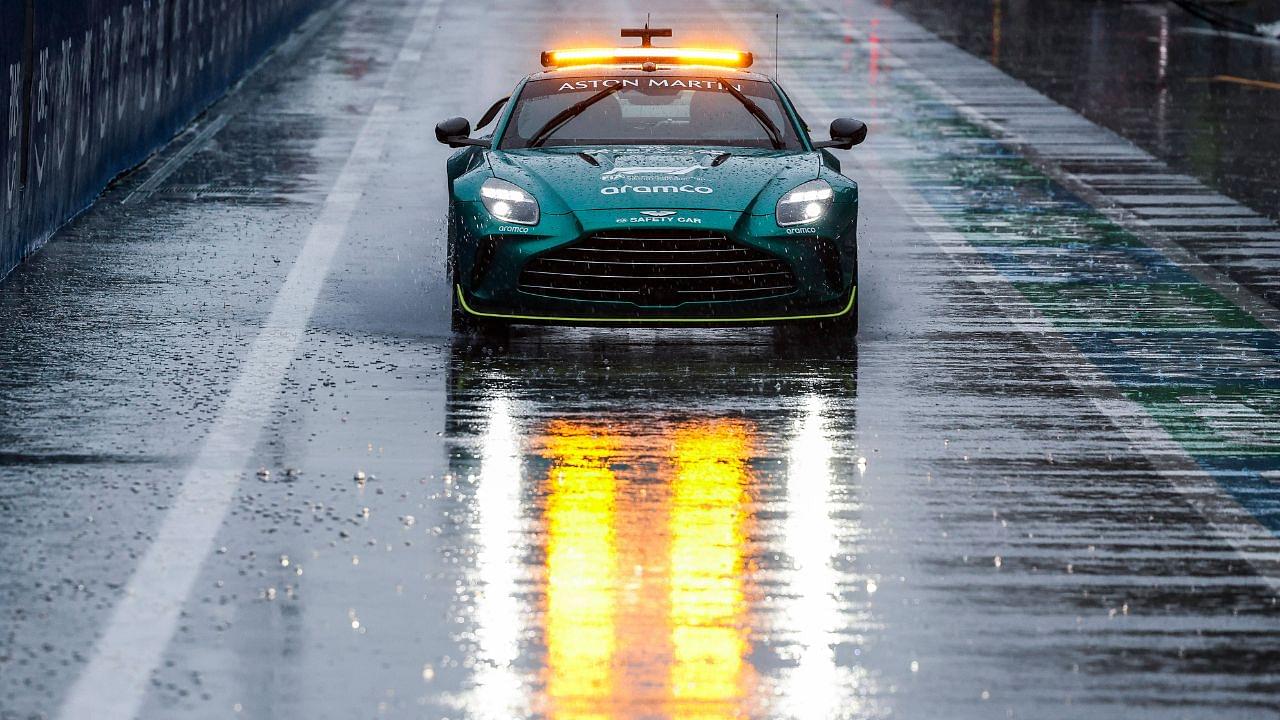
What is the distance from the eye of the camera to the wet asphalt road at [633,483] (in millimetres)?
6609

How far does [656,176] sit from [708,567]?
14.6ft

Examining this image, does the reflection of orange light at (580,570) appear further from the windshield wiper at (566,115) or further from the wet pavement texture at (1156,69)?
the wet pavement texture at (1156,69)

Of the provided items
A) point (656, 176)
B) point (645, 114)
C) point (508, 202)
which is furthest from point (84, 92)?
point (656, 176)

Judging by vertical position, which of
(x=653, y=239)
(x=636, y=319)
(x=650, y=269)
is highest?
(x=653, y=239)

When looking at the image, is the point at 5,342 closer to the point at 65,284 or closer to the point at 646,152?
the point at 65,284

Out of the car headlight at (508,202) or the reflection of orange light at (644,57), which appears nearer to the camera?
the car headlight at (508,202)

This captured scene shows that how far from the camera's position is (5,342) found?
38.4ft

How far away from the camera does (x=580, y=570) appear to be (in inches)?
303

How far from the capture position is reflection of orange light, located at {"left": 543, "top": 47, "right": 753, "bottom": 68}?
13984 millimetres

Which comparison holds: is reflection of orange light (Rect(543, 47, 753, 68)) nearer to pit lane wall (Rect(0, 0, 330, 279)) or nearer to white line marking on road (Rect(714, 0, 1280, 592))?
white line marking on road (Rect(714, 0, 1280, 592))

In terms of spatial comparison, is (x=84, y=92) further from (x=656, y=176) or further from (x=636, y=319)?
(x=636, y=319)

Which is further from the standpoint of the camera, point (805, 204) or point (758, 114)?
point (758, 114)

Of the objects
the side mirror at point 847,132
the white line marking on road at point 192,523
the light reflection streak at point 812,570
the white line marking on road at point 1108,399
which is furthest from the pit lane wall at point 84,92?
the light reflection streak at point 812,570

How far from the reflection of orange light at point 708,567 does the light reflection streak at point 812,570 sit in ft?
0.54
